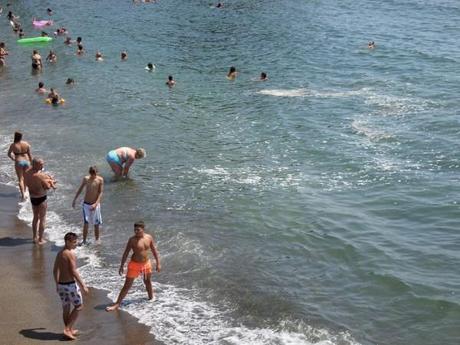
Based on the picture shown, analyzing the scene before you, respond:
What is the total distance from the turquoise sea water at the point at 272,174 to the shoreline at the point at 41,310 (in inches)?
16.3

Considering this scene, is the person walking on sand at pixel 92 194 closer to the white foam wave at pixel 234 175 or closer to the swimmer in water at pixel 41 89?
the white foam wave at pixel 234 175

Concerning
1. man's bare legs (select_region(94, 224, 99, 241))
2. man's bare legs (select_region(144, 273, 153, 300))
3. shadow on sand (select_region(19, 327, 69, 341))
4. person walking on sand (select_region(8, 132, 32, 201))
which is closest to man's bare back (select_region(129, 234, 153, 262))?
man's bare legs (select_region(144, 273, 153, 300))

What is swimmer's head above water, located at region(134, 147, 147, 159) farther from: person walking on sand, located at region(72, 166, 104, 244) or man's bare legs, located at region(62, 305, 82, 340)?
man's bare legs, located at region(62, 305, 82, 340)

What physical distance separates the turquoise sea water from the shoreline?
1.36 feet

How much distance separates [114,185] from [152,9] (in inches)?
1426

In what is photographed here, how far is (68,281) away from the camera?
→ 400 inches

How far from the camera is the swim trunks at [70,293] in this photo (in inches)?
402

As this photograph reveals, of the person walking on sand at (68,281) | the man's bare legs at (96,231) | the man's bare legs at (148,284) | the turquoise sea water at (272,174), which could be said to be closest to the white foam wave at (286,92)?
the turquoise sea water at (272,174)

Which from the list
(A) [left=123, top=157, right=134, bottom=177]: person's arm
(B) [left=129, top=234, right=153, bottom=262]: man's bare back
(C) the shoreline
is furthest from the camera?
(A) [left=123, top=157, right=134, bottom=177]: person's arm

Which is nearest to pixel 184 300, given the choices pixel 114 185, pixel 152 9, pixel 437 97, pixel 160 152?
pixel 114 185

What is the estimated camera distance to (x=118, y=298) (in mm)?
11758

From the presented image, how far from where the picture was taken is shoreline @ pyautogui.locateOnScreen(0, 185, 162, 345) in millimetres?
10680

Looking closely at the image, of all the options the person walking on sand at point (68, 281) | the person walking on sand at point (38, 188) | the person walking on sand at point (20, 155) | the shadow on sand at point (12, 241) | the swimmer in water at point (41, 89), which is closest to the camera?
the person walking on sand at point (68, 281)

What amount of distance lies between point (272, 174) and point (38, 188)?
7.36m
